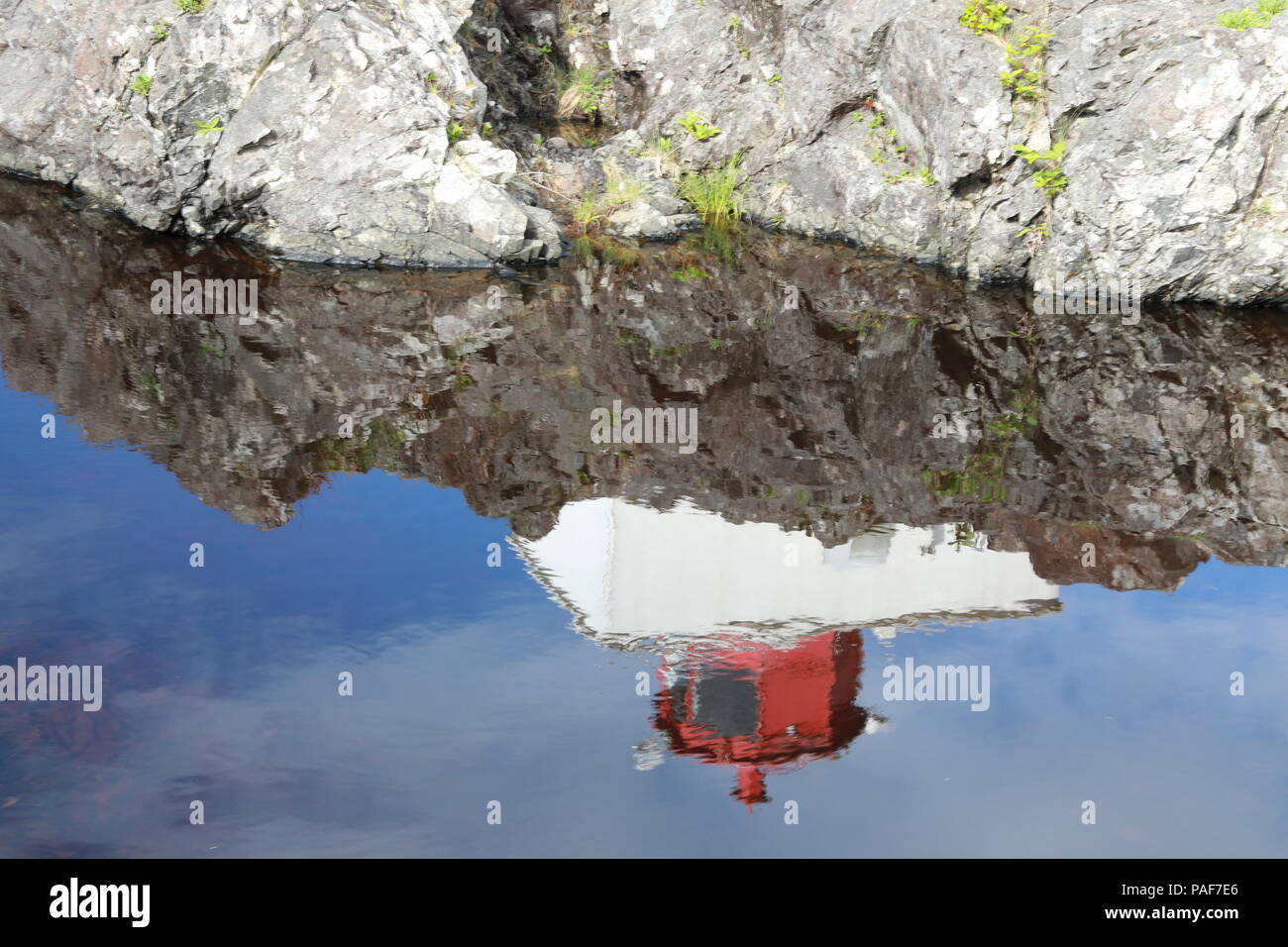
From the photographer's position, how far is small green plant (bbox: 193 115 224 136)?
11.9 meters

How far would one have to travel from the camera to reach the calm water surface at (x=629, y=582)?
15.9 ft

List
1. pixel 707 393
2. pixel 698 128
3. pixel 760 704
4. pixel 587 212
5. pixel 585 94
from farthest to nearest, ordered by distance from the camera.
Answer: pixel 585 94 → pixel 698 128 → pixel 587 212 → pixel 707 393 → pixel 760 704

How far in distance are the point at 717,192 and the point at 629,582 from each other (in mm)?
8121

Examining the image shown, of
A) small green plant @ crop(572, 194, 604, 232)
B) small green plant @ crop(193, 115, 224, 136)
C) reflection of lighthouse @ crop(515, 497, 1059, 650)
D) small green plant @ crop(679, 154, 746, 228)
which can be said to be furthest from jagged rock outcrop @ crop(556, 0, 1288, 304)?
reflection of lighthouse @ crop(515, 497, 1059, 650)

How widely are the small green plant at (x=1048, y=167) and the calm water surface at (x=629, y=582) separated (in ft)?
5.96

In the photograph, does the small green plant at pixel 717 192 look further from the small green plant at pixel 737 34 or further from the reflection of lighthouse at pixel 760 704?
the reflection of lighthouse at pixel 760 704

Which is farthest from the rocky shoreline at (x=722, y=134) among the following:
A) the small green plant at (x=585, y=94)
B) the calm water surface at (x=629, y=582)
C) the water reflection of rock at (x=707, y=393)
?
the calm water surface at (x=629, y=582)

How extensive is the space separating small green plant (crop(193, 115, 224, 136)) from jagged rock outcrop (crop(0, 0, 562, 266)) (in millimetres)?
29

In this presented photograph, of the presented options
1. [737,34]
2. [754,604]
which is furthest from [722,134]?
[754,604]

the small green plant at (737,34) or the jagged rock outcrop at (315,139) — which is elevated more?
the small green plant at (737,34)

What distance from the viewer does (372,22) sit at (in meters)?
12.0

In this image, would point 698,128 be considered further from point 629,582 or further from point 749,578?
point 629,582

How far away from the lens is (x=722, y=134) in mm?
13656
